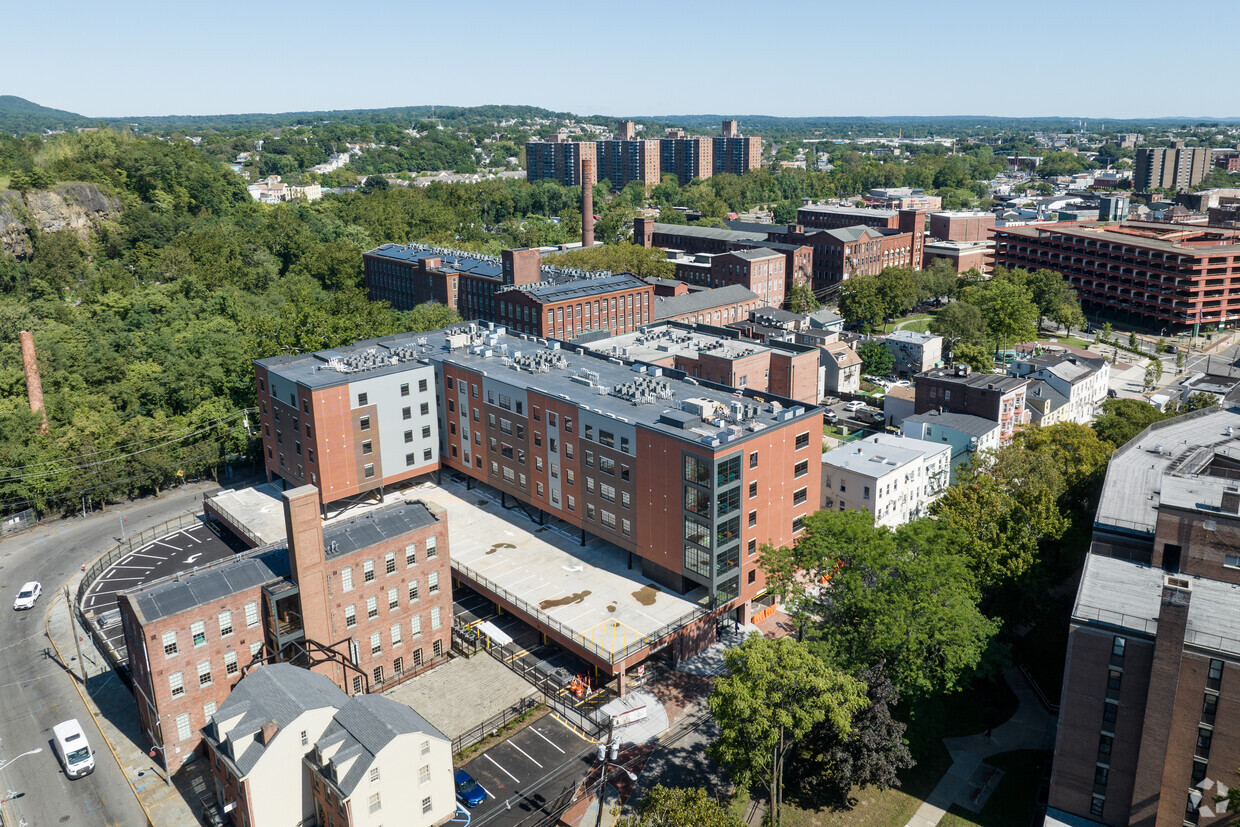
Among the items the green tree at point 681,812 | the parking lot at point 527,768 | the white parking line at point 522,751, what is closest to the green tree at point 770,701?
the green tree at point 681,812

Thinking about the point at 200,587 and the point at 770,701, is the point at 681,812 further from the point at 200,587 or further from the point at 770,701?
the point at 200,587

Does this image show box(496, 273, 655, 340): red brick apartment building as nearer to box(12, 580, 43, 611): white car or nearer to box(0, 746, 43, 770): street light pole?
box(12, 580, 43, 611): white car

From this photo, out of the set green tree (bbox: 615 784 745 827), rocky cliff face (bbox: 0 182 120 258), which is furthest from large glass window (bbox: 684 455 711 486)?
rocky cliff face (bbox: 0 182 120 258)

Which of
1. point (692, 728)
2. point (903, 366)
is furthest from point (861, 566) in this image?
point (903, 366)

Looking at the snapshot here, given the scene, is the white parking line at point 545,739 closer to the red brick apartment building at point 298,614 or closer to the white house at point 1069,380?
the red brick apartment building at point 298,614

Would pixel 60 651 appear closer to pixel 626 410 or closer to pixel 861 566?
pixel 626 410

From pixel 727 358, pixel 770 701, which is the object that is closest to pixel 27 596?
pixel 770 701
